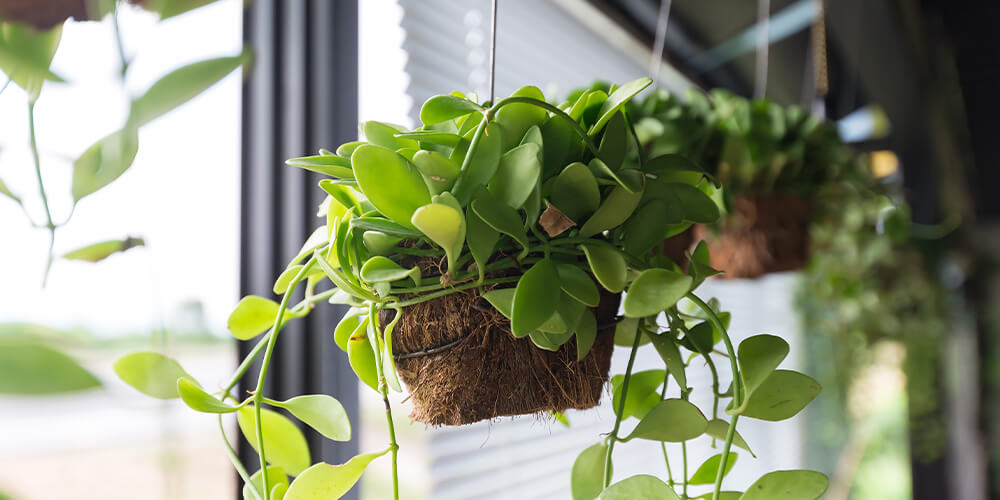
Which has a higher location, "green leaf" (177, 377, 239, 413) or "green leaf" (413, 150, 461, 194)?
"green leaf" (413, 150, 461, 194)

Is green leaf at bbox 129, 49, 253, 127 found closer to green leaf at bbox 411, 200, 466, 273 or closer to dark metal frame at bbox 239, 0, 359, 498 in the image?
green leaf at bbox 411, 200, 466, 273

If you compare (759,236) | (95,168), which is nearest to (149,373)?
(95,168)

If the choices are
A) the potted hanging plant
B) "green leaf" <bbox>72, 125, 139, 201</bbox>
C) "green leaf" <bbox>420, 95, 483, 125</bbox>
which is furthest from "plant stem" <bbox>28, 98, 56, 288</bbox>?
the potted hanging plant

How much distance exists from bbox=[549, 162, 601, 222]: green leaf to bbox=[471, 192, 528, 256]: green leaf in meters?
0.05

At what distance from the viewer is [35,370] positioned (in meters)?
0.17

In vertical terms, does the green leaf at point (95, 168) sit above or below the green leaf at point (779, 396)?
above

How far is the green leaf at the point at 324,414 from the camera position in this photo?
0.44m

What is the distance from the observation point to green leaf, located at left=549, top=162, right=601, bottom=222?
0.43 metres

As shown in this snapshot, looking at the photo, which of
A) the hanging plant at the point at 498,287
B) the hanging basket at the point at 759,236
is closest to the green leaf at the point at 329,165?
the hanging plant at the point at 498,287

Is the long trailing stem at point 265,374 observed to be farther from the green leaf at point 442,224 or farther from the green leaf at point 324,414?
the green leaf at point 442,224

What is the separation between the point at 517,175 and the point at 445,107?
0.08 m

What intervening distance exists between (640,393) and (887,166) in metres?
3.01

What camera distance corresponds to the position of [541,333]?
428 millimetres

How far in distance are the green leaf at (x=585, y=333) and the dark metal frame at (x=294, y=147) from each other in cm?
43
